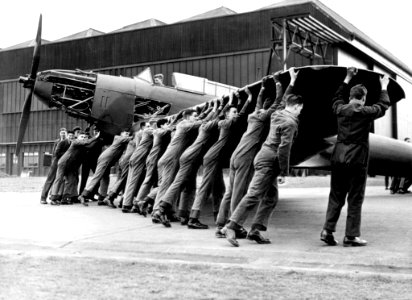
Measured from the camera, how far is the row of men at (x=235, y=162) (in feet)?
22.2

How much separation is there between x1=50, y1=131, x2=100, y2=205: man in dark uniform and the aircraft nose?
1686mm

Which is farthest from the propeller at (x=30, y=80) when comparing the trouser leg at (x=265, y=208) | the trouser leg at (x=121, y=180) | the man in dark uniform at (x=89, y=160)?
the trouser leg at (x=265, y=208)

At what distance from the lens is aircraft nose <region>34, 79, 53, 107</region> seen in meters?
14.8

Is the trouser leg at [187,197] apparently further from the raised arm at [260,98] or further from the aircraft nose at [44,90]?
the aircraft nose at [44,90]

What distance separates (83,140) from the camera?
13984 mm

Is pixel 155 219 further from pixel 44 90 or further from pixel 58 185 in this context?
pixel 44 90

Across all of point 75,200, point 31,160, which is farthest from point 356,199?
point 31,160

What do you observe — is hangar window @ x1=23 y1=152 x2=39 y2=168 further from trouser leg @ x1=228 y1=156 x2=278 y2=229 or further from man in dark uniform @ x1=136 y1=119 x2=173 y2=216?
trouser leg @ x1=228 y1=156 x2=278 y2=229

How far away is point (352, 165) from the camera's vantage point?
666cm

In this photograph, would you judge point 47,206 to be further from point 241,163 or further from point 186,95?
point 241,163

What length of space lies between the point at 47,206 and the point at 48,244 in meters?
6.14

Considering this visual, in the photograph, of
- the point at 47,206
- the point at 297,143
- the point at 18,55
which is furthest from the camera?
the point at 18,55

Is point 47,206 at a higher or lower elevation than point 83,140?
lower

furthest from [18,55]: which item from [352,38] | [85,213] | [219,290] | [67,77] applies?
[219,290]
